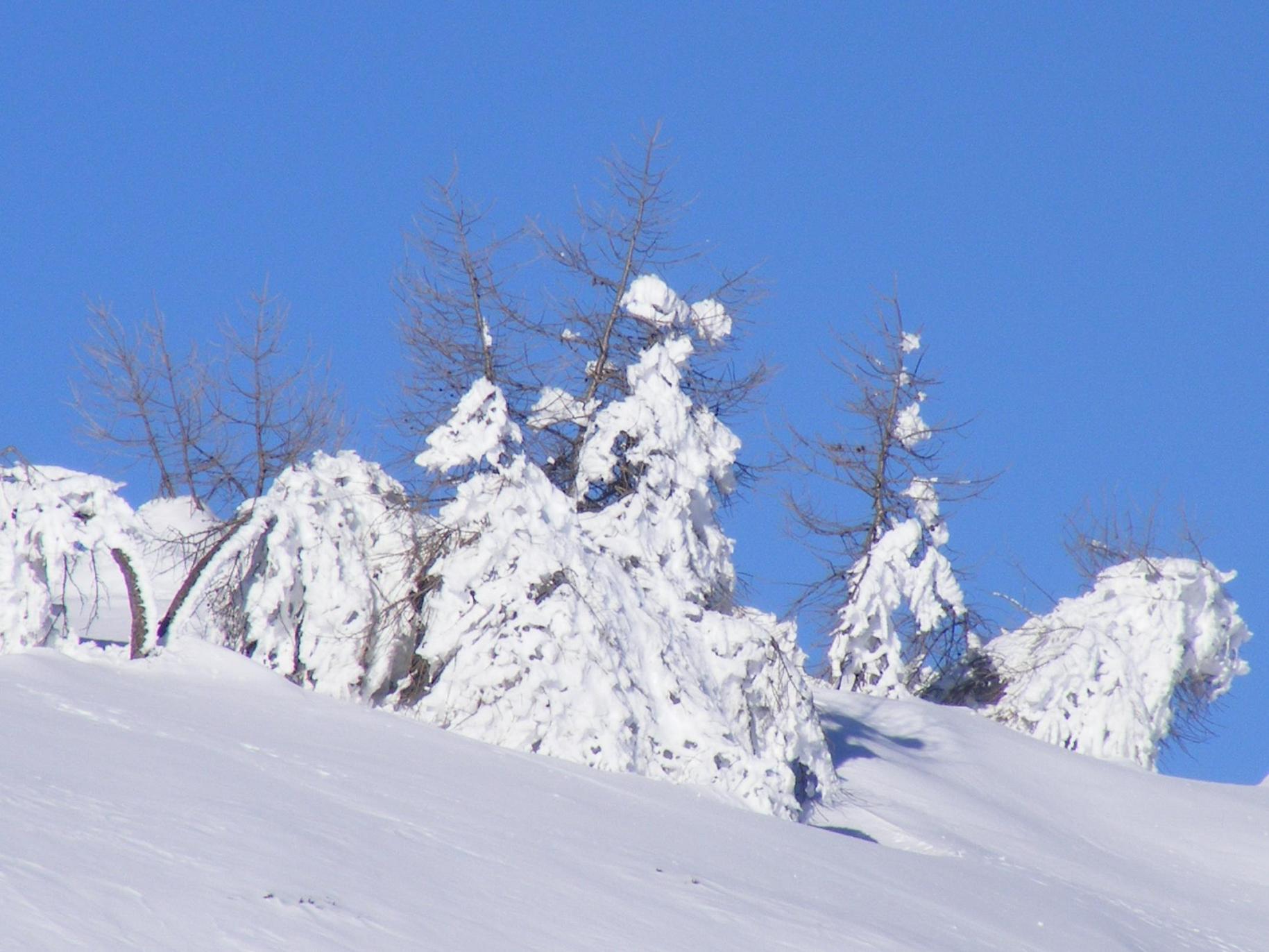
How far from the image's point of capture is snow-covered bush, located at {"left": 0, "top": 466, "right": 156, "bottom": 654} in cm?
1299

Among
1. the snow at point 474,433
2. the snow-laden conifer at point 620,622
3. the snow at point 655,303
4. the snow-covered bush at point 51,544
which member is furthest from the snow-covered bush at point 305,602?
the snow at point 655,303

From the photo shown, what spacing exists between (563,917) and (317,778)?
97.5 inches

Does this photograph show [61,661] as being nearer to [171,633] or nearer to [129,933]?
[171,633]

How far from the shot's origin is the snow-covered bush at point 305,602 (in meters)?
13.7

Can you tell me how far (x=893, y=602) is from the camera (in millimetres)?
21344

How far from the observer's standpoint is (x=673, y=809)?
35.2 feet

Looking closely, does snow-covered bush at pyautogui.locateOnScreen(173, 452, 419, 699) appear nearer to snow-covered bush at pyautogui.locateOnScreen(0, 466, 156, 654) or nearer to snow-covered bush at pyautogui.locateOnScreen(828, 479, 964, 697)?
snow-covered bush at pyautogui.locateOnScreen(0, 466, 156, 654)

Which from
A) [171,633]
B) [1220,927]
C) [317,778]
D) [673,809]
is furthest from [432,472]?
[1220,927]

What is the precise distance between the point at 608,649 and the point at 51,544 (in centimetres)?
457

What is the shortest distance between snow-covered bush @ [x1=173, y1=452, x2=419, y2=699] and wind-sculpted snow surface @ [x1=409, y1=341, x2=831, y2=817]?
38 cm

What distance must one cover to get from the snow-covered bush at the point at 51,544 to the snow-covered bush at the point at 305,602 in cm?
68

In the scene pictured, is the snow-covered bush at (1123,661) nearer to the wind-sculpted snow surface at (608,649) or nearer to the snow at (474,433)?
the wind-sculpted snow surface at (608,649)

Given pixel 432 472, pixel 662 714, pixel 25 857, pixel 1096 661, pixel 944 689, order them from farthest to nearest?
pixel 944 689 < pixel 1096 661 < pixel 432 472 < pixel 662 714 < pixel 25 857

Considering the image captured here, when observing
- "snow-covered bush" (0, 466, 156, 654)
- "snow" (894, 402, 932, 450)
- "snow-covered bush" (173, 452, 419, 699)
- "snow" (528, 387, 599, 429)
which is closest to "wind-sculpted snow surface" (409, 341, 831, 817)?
"snow-covered bush" (173, 452, 419, 699)
